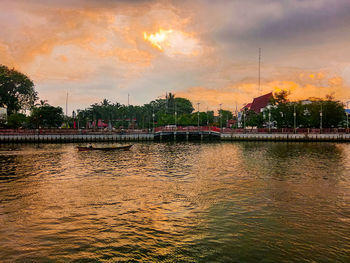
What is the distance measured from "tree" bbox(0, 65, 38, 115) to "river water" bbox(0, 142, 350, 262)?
276 ft

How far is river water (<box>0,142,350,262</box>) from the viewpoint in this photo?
9.35 meters

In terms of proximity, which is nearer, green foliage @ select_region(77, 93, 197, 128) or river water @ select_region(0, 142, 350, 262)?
river water @ select_region(0, 142, 350, 262)

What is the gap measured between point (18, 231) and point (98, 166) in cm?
1798

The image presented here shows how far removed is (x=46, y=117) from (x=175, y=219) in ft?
287

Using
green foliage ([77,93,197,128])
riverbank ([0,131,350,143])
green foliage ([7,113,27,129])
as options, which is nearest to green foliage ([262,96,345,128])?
riverbank ([0,131,350,143])

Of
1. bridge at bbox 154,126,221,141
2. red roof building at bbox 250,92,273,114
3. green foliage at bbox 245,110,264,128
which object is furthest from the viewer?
red roof building at bbox 250,92,273,114

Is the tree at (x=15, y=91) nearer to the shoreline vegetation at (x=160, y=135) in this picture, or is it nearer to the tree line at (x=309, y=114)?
the shoreline vegetation at (x=160, y=135)

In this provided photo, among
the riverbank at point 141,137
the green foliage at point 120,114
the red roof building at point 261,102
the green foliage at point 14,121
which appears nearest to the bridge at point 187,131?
the riverbank at point 141,137

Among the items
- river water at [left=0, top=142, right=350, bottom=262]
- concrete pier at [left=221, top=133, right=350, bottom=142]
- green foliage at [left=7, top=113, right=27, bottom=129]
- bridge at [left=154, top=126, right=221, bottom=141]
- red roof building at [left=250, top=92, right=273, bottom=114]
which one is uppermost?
red roof building at [left=250, top=92, right=273, bottom=114]

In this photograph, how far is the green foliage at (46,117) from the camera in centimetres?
8631

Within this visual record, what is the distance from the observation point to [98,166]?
29094 millimetres

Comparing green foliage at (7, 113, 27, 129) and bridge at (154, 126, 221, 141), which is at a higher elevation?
green foliage at (7, 113, 27, 129)

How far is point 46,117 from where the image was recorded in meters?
88.1

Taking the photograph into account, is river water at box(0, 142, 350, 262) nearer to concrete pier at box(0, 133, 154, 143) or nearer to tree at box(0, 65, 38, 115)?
concrete pier at box(0, 133, 154, 143)
